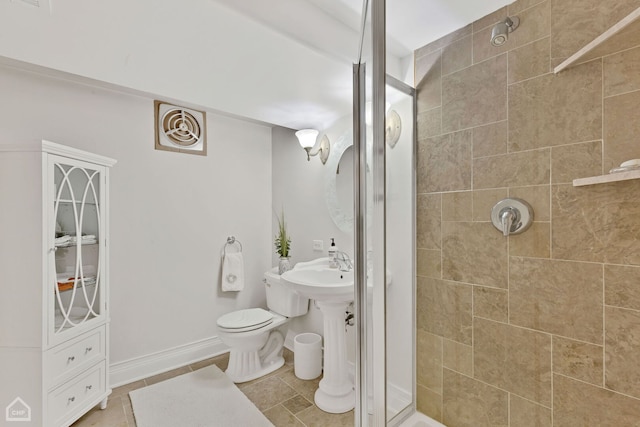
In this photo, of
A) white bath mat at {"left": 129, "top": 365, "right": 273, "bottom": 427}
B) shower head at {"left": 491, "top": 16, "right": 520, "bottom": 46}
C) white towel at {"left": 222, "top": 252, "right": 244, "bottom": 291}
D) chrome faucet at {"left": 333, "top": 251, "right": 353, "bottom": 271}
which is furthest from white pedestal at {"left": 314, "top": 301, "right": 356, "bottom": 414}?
shower head at {"left": 491, "top": 16, "right": 520, "bottom": 46}

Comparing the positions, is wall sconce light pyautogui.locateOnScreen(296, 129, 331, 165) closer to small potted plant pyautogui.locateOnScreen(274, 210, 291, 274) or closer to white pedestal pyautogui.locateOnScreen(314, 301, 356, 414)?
small potted plant pyautogui.locateOnScreen(274, 210, 291, 274)

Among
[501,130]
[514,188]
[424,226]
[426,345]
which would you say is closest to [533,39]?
[501,130]

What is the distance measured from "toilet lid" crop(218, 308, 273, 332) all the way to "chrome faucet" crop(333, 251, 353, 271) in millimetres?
675

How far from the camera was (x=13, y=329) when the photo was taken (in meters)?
1.43

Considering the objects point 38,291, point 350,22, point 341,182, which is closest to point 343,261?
point 341,182

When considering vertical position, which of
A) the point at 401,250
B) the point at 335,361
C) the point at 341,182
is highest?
the point at 341,182

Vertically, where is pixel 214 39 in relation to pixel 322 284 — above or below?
above

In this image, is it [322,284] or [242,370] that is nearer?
[322,284]

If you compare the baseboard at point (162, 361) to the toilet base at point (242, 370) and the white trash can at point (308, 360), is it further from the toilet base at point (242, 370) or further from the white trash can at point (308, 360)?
the white trash can at point (308, 360)

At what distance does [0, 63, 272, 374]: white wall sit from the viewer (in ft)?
5.95

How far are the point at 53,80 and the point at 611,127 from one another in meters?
2.69

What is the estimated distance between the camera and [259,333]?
205 centimetres

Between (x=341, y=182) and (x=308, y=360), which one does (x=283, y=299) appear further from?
(x=341, y=182)

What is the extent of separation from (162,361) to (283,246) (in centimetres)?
121
